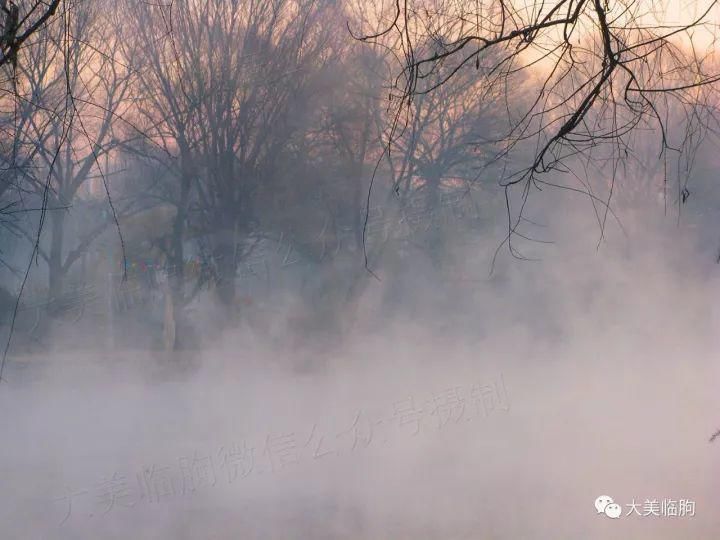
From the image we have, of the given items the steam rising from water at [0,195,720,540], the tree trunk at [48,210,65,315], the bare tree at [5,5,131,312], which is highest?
the bare tree at [5,5,131,312]

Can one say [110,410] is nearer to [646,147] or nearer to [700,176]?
[700,176]

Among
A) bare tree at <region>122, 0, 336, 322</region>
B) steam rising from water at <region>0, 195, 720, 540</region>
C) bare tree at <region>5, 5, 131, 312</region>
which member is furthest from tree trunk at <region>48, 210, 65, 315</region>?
bare tree at <region>122, 0, 336, 322</region>

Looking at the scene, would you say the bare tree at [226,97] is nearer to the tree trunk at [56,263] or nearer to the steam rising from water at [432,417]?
the steam rising from water at [432,417]

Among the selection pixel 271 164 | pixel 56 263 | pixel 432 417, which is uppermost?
pixel 271 164

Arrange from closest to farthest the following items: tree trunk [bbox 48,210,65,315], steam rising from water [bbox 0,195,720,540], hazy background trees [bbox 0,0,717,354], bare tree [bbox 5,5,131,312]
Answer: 1. steam rising from water [bbox 0,195,720,540]
2. bare tree [bbox 5,5,131,312]
3. hazy background trees [bbox 0,0,717,354]
4. tree trunk [bbox 48,210,65,315]

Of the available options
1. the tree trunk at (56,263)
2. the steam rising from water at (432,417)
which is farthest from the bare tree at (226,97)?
the tree trunk at (56,263)

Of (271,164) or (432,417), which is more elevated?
(271,164)

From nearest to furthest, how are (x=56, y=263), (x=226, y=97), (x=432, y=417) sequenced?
1. (x=432, y=417)
2. (x=226, y=97)
3. (x=56, y=263)

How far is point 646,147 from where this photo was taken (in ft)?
32.5

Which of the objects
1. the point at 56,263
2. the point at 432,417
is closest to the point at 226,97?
the point at 56,263

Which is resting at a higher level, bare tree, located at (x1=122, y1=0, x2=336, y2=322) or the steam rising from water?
bare tree, located at (x1=122, y1=0, x2=336, y2=322)

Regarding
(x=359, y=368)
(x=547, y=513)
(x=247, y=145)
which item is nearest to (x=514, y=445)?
(x=547, y=513)

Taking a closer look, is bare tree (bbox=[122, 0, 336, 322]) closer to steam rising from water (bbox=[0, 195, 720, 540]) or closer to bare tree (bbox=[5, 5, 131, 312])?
bare tree (bbox=[5, 5, 131, 312])

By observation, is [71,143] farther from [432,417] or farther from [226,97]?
[432,417]
